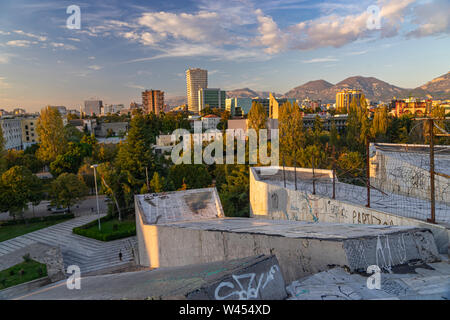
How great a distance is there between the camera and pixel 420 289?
325 centimetres

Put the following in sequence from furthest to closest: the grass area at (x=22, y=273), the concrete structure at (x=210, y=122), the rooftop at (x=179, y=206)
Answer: the concrete structure at (x=210, y=122), the grass area at (x=22, y=273), the rooftop at (x=179, y=206)

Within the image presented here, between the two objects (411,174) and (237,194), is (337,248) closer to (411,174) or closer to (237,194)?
(411,174)

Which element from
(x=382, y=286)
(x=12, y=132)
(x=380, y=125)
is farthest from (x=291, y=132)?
(x=12, y=132)

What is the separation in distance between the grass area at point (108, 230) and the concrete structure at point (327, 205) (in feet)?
33.8

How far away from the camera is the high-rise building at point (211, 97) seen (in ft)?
514

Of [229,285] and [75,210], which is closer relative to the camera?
[229,285]

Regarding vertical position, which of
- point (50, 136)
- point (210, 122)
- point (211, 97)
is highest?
point (211, 97)

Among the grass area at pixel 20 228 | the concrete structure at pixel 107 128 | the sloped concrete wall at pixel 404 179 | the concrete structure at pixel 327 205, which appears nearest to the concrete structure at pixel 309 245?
the concrete structure at pixel 327 205

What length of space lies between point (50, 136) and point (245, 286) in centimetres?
4613

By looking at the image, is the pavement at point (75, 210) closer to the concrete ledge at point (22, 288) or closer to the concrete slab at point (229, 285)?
the concrete ledge at point (22, 288)

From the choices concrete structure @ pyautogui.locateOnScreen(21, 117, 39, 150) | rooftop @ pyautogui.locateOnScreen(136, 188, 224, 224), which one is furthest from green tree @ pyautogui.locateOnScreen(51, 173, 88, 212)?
concrete structure @ pyautogui.locateOnScreen(21, 117, 39, 150)

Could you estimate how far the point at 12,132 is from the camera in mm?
50969

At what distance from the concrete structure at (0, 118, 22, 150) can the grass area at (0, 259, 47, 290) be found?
40.8 m

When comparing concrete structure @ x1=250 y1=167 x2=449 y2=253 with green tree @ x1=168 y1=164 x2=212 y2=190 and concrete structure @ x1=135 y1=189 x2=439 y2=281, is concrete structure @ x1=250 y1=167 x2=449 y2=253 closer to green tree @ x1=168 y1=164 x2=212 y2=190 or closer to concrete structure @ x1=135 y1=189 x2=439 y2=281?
concrete structure @ x1=135 y1=189 x2=439 y2=281
